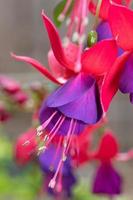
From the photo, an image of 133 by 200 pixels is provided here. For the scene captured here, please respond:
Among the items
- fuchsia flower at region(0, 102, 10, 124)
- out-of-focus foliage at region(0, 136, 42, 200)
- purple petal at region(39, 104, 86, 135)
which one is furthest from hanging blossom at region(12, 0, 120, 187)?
out-of-focus foliage at region(0, 136, 42, 200)

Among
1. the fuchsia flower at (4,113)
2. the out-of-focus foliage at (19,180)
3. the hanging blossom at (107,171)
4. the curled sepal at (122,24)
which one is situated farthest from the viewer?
the out-of-focus foliage at (19,180)

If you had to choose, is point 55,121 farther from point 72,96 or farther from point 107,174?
point 107,174

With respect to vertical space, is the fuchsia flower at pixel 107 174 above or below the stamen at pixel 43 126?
below

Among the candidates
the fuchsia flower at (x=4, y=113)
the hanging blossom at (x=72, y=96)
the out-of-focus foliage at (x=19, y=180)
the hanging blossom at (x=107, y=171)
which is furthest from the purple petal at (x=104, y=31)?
the out-of-focus foliage at (x=19, y=180)

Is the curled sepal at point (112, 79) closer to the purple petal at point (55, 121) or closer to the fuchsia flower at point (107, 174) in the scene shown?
the purple petal at point (55, 121)

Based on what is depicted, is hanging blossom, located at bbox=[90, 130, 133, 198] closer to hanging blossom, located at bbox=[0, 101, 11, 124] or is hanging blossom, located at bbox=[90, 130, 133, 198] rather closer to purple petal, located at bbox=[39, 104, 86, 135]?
hanging blossom, located at bbox=[0, 101, 11, 124]

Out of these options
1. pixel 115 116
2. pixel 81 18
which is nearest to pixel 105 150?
pixel 81 18

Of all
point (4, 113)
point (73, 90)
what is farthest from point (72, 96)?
point (4, 113)

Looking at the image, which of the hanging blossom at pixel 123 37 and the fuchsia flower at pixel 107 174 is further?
the fuchsia flower at pixel 107 174
